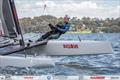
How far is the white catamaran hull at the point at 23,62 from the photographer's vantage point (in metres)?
14.4

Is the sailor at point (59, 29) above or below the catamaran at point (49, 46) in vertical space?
above

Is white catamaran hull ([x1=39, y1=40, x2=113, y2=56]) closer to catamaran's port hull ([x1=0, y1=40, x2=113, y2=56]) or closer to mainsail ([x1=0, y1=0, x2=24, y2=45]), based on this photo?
catamaran's port hull ([x1=0, y1=40, x2=113, y2=56])

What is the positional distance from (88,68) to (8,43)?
11.5 ft

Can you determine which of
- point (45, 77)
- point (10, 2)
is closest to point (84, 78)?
point (45, 77)

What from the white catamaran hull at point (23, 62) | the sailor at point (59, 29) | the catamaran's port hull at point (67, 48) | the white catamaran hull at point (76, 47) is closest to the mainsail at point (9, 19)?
the catamaran's port hull at point (67, 48)

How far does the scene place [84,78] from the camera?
8.27 metres

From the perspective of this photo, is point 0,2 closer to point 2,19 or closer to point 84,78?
point 2,19

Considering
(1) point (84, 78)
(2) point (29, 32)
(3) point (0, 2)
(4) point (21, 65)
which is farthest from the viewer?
(2) point (29, 32)

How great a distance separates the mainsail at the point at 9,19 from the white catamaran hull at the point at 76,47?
1.41 metres

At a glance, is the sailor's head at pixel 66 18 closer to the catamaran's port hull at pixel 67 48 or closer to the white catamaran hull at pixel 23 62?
the catamaran's port hull at pixel 67 48

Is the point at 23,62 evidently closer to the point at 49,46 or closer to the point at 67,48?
the point at 49,46

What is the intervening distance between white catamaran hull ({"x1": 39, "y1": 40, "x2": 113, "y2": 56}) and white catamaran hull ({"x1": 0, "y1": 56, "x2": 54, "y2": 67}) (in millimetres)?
1269

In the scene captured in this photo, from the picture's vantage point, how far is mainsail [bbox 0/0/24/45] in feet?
53.7

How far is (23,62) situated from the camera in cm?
1445
